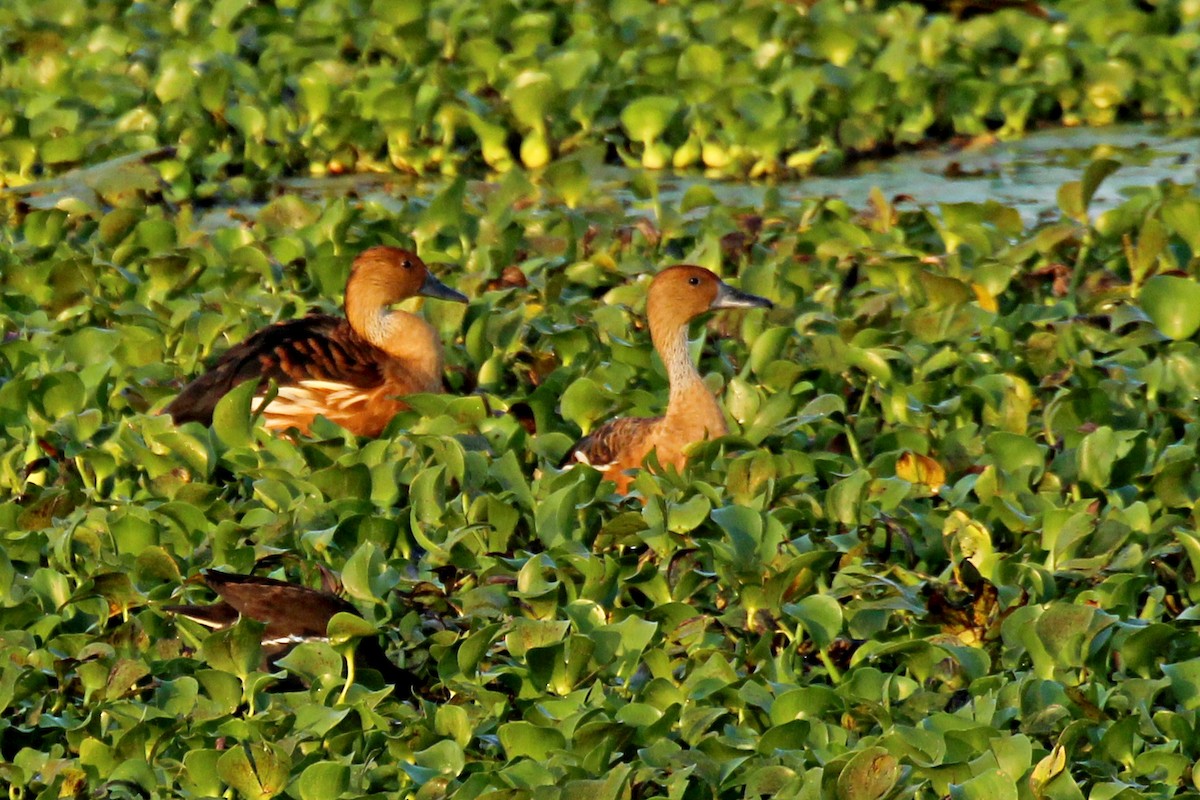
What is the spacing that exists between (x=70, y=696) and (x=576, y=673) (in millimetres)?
1188

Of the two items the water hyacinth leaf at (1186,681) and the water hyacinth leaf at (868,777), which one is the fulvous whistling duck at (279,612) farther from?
the water hyacinth leaf at (1186,681)

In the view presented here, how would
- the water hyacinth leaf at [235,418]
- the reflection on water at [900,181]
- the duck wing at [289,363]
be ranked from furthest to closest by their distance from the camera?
the reflection on water at [900,181] → the duck wing at [289,363] → the water hyacinth leaf at [235,418]

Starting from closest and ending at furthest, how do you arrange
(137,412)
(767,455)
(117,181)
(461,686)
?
(461,686)
(767,455)
(137,412)
(117,181)

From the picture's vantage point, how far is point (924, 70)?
421 inches

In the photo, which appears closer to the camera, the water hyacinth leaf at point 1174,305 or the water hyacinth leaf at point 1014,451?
the water hyacinth leaf at point 1014,451

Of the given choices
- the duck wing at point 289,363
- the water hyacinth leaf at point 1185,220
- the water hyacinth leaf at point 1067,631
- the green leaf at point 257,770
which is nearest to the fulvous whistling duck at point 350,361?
the duck wing at point 289,363

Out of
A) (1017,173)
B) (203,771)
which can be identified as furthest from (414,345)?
(1017,173)

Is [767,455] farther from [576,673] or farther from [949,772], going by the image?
[949,772]

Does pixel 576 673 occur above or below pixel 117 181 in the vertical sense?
above

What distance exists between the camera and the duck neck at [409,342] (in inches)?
265

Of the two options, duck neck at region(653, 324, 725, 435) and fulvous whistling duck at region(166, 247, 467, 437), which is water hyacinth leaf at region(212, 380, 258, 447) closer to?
fulvous whistling duck at region(166, 247, 467, 437)

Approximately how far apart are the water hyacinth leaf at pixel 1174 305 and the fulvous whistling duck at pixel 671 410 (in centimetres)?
128

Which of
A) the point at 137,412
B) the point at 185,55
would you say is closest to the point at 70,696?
the point at 137,412

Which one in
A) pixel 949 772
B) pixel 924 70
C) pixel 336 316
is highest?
pixel 949 772
